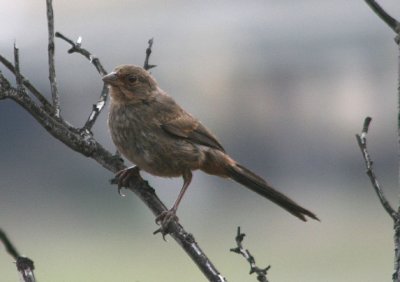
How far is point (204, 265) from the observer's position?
3.45m

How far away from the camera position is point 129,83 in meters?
5.82

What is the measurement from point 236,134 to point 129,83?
24.7 metres

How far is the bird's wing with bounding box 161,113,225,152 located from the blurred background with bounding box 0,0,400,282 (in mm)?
16465

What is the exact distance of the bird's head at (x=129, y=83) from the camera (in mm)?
5770

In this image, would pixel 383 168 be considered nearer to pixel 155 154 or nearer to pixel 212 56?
pixel 212 56

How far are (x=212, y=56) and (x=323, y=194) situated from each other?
6.88 m

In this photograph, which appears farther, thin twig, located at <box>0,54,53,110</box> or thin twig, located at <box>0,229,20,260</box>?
thin twig, located at <box>0,54,53,110</box>

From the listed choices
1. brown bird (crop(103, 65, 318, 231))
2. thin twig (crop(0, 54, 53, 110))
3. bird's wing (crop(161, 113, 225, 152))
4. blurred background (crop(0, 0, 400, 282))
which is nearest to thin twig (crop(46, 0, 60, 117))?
thin twig (crop(0, 54, 53, 110))

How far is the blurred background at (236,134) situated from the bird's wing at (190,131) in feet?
54.0

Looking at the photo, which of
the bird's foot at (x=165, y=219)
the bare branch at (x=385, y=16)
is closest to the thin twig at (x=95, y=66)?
the bird's foot at (x=165, y=219)

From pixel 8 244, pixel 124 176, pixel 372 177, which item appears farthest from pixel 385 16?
pixel 124 176

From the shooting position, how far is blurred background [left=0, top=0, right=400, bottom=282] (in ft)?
83.5

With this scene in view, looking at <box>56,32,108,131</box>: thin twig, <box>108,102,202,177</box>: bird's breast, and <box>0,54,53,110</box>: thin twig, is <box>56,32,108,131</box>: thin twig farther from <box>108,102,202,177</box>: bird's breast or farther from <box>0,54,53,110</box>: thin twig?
<box>108,102,202,177</box>: bird's breast

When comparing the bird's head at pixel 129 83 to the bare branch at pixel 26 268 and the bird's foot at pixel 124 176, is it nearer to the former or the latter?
the bird's foot at pixel 124 176
